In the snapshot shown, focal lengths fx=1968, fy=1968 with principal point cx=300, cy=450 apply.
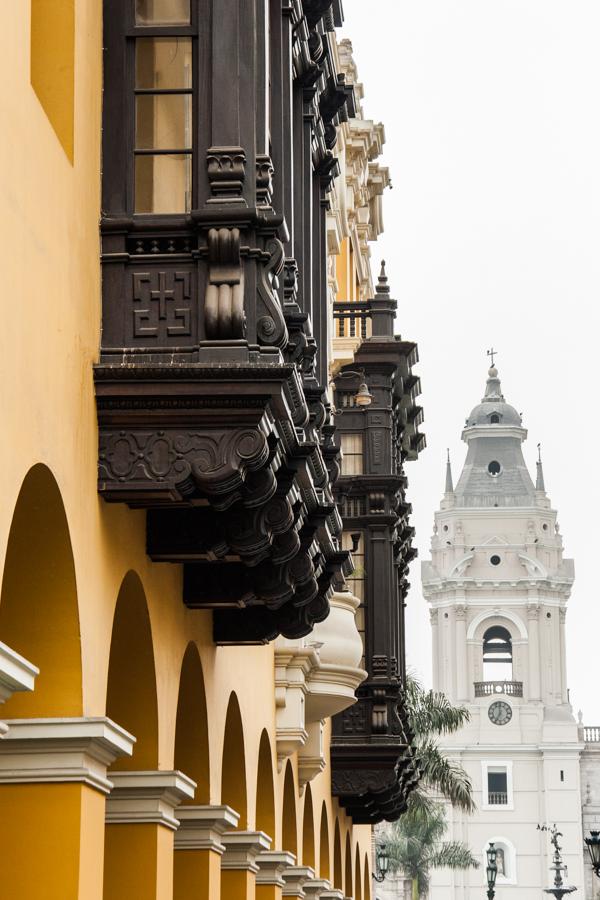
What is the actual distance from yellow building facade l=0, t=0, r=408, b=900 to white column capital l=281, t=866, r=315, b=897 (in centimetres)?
846

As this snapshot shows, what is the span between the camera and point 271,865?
18.2 metres

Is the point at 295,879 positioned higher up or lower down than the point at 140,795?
higher up

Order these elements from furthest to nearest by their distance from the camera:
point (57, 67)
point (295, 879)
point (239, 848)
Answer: point (295, 879)
point (239, 848)
point (57, 67)

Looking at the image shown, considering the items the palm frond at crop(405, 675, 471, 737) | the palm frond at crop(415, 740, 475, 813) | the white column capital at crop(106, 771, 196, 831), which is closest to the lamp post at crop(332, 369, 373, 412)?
the white column capital at crop(106, 771, 196, 831)

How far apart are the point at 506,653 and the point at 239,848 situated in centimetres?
10865

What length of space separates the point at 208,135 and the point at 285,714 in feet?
31.6

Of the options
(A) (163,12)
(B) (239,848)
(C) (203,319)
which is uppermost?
(A) (163,12)

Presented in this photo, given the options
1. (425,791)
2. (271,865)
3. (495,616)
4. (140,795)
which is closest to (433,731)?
(425,791)

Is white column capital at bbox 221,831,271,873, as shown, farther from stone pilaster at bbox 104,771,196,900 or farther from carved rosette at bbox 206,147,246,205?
carved rosette at bbox 206,147,246,205

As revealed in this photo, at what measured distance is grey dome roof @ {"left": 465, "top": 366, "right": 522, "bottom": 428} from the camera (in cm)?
12725

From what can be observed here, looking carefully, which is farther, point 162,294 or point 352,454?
point 352,454

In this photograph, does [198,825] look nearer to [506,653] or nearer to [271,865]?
[271,865]

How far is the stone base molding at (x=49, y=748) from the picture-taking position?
9.23 metres

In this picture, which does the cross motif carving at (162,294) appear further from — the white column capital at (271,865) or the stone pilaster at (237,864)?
the white column capital at (271,865)
